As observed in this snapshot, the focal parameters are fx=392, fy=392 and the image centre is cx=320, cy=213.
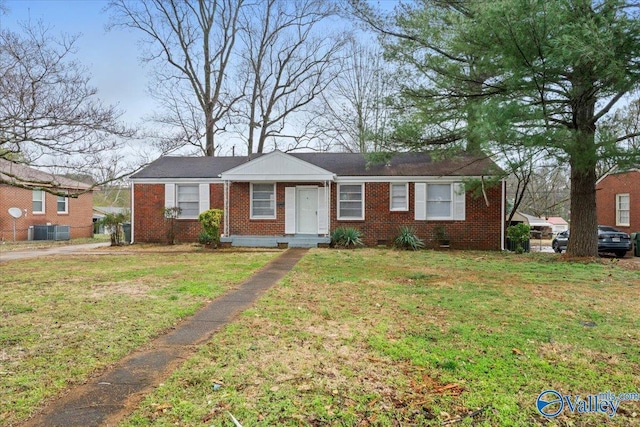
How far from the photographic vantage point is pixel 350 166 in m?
16.4

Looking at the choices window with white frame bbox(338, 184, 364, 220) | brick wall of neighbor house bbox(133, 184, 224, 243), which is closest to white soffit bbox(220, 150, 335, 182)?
window with white frame bbox(338, 184, 364, 220)

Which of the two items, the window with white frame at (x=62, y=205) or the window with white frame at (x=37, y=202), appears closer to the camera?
the window with white frame at (x=37, y=202)

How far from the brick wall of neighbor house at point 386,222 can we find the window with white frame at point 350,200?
0.22m

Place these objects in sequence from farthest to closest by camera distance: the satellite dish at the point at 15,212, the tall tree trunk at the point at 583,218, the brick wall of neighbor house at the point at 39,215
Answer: the brick wall of neighbor house at the point at 39,215 → the satellite dish at the point at 15,212 → the tall tree trunk at the point at 583,218

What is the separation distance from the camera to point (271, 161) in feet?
49.9

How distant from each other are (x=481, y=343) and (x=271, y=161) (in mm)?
12210

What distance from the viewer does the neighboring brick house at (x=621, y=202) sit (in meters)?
18.9

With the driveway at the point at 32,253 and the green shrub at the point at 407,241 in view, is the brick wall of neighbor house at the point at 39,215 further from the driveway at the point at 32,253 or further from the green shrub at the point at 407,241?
the green shrub at the point at 407,241

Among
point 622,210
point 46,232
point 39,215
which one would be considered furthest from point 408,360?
point 39,215

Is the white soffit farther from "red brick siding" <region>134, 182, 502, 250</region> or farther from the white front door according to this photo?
the white front door

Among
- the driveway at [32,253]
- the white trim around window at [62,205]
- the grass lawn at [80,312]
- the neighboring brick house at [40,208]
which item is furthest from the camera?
the white trim around window at [62,205]

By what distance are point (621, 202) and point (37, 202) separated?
31.7 metres

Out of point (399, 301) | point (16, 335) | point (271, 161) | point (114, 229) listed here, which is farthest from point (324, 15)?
point (16, 335)

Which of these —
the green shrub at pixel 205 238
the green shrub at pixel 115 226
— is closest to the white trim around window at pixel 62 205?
the green shrub at pixel 115 226
